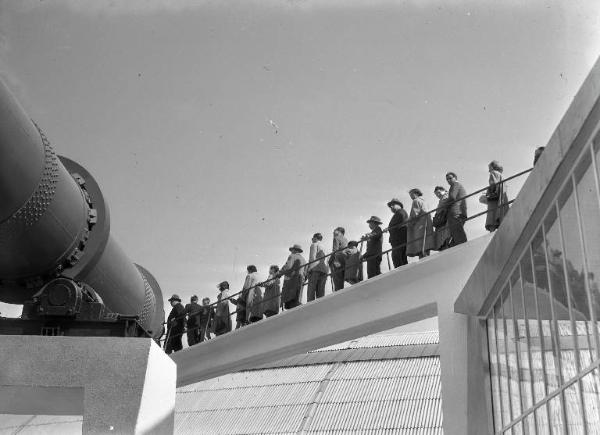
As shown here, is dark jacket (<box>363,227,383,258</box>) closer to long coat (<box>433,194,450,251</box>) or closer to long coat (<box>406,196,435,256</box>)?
long coat (<box>406,196,435,256</box>)

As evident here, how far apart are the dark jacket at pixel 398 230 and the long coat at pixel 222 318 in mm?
4708

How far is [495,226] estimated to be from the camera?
14.5m

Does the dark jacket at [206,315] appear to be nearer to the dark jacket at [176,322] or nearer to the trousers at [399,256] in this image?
the dark jacket at [176,322]

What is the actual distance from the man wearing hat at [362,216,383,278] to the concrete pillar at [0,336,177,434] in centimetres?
588

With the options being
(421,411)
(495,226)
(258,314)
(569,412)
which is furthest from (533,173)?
(421,411)

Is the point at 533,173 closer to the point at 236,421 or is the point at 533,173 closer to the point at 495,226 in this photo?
the point at 495,226

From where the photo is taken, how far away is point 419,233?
15.9 metres

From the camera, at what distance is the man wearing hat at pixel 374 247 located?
16391mm

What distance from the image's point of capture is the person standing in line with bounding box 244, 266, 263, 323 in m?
18.7

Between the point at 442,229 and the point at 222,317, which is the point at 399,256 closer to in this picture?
the point at 442,229

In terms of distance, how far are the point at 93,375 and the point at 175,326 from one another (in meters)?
9.21

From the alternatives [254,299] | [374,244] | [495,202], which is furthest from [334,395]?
[495,202]

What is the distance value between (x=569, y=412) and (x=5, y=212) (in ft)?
21.2

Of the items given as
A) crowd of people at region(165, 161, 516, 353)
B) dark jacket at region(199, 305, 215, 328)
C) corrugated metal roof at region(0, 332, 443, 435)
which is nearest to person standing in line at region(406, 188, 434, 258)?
crowd of people at region(165, 161, 516, 353)
